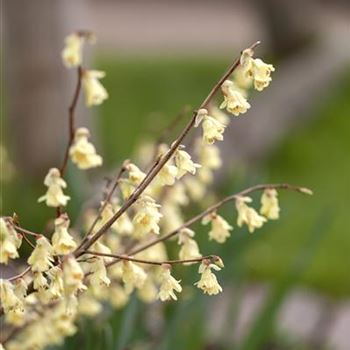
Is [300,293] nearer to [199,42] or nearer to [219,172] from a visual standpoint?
[219,172]

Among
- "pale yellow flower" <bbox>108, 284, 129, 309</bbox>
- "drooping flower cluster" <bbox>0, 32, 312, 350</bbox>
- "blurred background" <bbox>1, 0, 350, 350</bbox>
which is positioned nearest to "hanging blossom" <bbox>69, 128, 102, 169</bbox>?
"drooping flower cluster" <bbox>0, 32, 312, 350</bbox>

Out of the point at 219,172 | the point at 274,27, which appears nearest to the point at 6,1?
the point at 219,172

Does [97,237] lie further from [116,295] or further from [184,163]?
[116,295]

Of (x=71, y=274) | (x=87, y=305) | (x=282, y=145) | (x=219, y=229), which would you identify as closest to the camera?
(x=71, y=274)

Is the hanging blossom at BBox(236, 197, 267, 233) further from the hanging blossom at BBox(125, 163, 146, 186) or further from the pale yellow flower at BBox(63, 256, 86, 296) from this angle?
the pale yellow flower at BBox(63, 256, 86, 296)

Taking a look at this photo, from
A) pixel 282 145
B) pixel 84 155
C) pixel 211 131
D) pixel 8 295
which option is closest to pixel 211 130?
pixel 211 131

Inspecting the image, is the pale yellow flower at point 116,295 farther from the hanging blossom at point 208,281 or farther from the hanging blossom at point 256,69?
the hanging blossom at point 256,69

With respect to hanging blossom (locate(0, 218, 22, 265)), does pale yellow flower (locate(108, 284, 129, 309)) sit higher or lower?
lower
